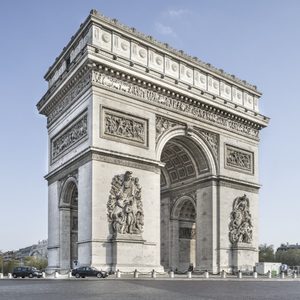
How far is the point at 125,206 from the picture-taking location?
113 ft

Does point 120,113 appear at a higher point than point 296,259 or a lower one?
higher

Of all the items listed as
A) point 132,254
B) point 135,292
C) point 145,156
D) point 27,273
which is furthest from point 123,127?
point 135,292

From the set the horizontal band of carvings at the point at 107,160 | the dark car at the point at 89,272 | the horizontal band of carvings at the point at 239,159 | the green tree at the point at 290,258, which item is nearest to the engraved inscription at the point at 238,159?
the horizontal band of carvings at the point at 239,159

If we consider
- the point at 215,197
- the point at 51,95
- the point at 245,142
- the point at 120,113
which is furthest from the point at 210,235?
the point at 51,95

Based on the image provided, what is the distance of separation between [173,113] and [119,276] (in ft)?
46.3

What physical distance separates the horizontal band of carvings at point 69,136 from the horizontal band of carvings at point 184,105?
294cm

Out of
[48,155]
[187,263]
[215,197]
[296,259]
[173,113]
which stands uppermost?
[173,113]

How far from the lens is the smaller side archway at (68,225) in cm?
3878

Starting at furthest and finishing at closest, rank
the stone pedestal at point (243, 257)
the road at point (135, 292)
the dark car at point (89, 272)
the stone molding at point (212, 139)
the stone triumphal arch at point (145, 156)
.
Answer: the stone molding at point (212, 139) < the stone pedestal at point (243, 257) < the stone triumphal arch at point (145, 156) < the dark car at point (89, 272) < the road at point (135, 292)

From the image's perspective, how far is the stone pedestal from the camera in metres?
41.9

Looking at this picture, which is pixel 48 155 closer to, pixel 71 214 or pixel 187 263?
pixel 71 214

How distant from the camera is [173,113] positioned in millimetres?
39594

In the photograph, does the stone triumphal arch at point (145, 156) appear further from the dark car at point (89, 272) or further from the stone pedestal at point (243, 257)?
the dark car at point (89, 272)

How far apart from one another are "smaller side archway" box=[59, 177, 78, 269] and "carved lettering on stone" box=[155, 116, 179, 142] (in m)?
7.69
